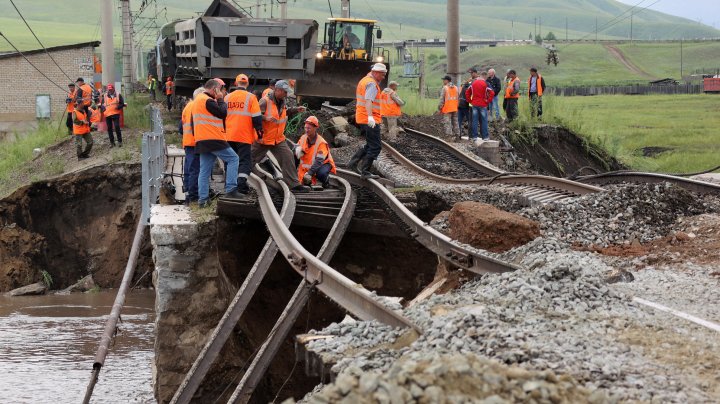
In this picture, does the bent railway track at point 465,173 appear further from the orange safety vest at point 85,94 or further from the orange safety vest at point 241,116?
the orange safety vest at point 85,94

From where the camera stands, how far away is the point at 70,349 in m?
17.2

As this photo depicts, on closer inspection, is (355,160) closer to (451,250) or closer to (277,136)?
(277,136)

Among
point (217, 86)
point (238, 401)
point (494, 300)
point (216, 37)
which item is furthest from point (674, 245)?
point (216, 37)

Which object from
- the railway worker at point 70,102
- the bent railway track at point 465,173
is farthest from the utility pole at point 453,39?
the railway worker at point 70,102

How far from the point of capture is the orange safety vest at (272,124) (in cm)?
1454

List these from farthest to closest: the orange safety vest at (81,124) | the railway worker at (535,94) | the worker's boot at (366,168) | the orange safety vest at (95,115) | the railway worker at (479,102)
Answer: the orange safety vest at (95,115)
the railway worker at (535,94)
the orange safety vest at (81,124)
the railway worker at (479,102)
the worker's boot at (366,168)

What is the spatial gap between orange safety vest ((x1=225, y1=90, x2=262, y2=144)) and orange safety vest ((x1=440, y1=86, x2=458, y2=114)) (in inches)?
407

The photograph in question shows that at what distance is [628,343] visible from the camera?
6949mm

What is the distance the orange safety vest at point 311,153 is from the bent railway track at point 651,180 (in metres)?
4.73

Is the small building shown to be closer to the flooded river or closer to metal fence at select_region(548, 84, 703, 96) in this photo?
the flooded river

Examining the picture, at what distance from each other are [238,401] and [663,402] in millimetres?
4462

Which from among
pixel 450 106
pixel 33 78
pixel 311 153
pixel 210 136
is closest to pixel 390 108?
pixel 450 106

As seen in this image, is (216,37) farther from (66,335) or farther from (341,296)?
(341,296)

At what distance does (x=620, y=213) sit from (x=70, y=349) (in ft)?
31.9
